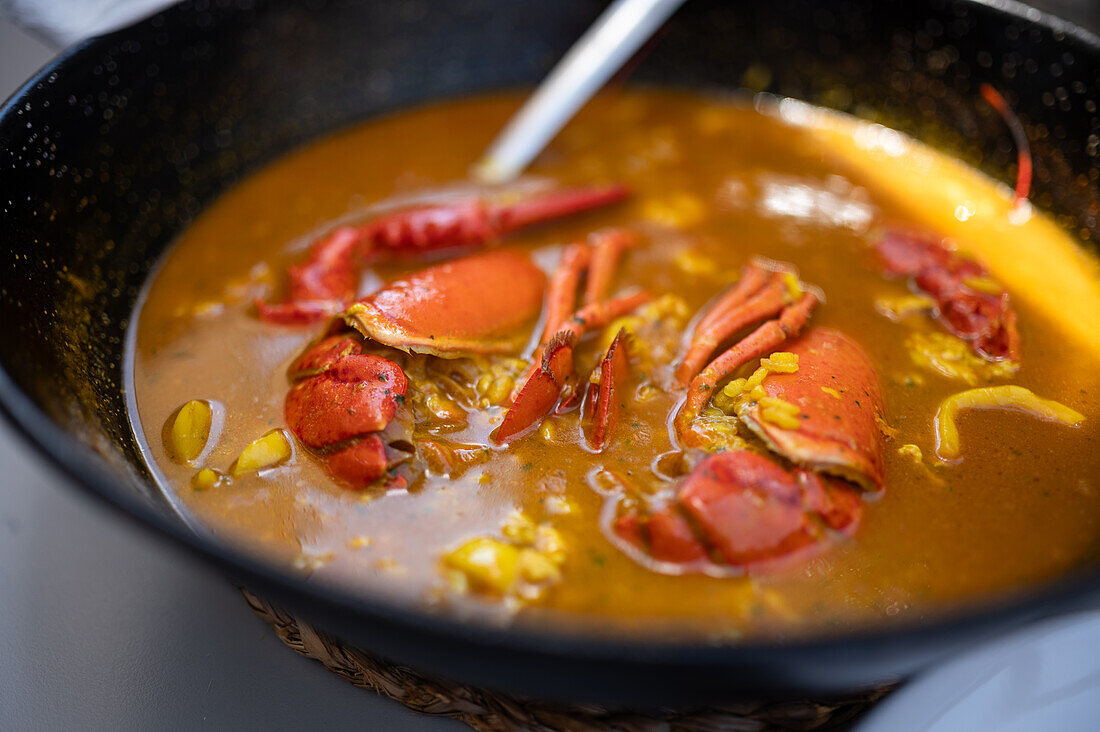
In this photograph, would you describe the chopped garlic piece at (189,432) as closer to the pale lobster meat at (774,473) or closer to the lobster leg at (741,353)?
the pale lobster meat at (774,473)

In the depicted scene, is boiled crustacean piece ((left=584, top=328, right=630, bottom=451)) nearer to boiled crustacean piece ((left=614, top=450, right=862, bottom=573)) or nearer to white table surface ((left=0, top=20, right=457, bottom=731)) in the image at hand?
boiled crustacean piece ((left=614, top=450, right=862, bottom=573))

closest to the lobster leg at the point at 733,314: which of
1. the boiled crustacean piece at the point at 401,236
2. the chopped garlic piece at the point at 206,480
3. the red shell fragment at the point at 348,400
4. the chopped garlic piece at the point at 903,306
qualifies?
the chopped garlic piece at the point at 903,306

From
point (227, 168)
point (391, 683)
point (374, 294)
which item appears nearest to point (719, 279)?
point (374, 294)

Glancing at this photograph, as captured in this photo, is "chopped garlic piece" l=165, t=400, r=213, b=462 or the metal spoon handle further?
the metal spoon handle

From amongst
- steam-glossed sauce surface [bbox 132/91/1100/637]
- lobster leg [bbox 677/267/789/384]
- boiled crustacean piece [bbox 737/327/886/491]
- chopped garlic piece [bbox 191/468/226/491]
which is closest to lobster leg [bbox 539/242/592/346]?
steam-glossed sauce surface [bbox 132/91/1100/637]

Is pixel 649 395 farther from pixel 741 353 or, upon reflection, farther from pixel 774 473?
pixel 774 473
